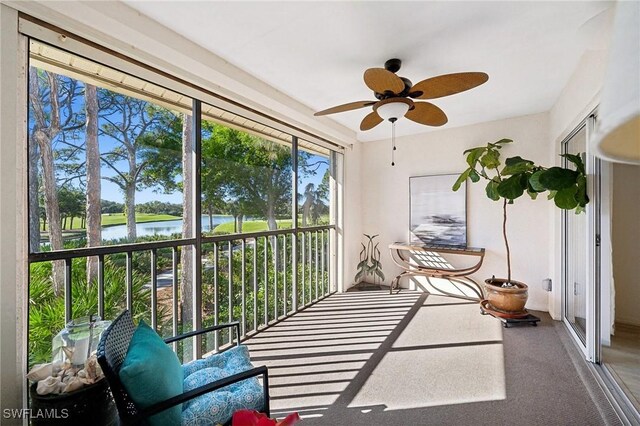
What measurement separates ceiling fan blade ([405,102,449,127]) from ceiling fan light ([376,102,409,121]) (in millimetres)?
171

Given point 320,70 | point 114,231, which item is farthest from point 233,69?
point 114,231

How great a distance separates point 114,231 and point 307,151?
2498 mm

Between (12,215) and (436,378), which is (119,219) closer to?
(12,215)

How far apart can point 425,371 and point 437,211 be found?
2506 millimetres

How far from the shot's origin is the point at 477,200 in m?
3.99

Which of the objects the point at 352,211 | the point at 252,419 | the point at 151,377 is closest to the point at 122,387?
the point at 151,377

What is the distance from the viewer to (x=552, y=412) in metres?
1.80

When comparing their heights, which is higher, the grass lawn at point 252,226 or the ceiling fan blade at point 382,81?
the ceiling fan blade at point 382,81

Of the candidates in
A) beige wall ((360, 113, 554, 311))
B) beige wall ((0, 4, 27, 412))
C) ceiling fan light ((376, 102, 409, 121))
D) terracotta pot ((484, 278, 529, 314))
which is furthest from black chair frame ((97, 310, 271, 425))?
beige wall ((360, 113, 554, 311))

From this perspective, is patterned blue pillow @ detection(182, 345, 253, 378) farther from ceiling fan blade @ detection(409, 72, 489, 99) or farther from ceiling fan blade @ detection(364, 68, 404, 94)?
ceiling fan blade @ detection(409, 72, 489, 99)

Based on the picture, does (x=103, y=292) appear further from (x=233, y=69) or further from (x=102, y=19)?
(x=233, y=69)

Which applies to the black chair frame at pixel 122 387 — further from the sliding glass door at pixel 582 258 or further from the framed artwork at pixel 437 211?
the framed artwork at pixel 437 211

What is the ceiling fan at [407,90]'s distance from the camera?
1841 millimetres

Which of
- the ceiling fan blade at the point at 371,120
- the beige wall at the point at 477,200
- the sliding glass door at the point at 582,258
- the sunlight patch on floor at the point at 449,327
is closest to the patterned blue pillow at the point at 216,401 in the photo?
the sunlight patch on floor at the point at 449,327
